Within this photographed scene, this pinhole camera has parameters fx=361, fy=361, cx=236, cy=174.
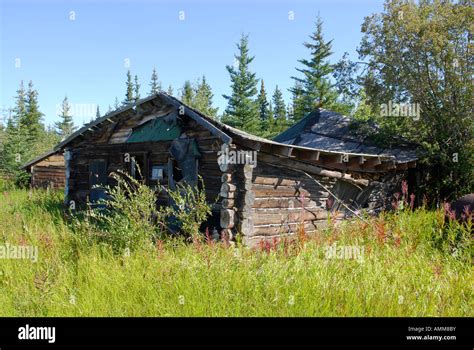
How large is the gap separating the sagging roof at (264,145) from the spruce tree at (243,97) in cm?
2483

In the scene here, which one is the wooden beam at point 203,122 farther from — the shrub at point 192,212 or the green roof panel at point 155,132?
the shrub at point 192,212

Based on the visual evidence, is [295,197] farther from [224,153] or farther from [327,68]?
[327,68]

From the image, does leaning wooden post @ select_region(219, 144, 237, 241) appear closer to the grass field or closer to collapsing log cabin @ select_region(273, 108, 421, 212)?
the grass field

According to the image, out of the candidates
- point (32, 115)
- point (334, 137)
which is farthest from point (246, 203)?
point (32, 115)

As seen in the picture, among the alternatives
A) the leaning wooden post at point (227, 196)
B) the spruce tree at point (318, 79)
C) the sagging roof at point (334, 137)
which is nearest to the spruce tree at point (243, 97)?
the spruce tree at point (318, 79)

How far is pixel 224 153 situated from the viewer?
8609 millimetres

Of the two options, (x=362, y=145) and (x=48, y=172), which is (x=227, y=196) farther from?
(x=48, y=172)

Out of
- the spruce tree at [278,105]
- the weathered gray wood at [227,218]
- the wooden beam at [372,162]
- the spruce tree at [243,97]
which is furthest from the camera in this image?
the spruce tree at [278,105]

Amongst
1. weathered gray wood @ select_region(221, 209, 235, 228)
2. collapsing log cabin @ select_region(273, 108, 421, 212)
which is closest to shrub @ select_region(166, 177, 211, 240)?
weathered gray wood @ select_region(221, 209, 235, 228)

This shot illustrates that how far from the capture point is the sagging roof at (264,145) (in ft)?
27.3

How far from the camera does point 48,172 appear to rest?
85.7 ft

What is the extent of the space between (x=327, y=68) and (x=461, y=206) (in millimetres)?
27931

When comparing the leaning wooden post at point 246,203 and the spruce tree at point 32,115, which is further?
the spruce tree at point 32,115
